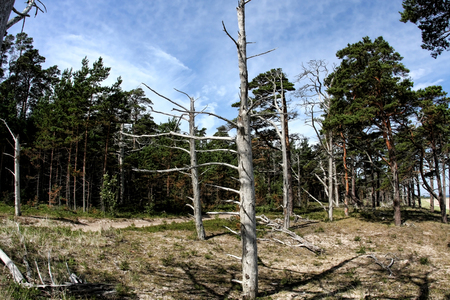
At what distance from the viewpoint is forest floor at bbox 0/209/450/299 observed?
6.38 meters

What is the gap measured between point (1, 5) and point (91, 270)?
6.46 m

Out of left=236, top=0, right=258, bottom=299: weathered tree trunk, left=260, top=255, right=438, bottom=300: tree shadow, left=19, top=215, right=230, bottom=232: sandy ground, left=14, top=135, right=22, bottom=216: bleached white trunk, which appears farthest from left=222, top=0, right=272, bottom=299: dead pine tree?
left=14, top=135, right=22, bottom=216: bleached white trunk

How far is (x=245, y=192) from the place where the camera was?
534cm

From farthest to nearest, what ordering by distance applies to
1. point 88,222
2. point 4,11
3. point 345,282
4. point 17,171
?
point 88,222 < point 17,171 < point 345,282 < point 4,11

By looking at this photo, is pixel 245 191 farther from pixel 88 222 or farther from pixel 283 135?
pixel 88 222

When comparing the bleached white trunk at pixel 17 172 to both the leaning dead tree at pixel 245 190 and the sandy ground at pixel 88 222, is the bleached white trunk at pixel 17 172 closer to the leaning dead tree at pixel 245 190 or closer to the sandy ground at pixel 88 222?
the sandy ground at pixel 88 222

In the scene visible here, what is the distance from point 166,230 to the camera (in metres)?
14.3

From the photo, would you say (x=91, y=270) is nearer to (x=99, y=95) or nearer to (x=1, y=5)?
(x=1, y=5)

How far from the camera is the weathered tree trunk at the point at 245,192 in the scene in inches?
205

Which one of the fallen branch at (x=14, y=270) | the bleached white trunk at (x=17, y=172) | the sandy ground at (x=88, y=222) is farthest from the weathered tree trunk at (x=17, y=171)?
the fallen branch at (x=14, y=270)


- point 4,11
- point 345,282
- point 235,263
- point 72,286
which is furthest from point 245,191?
point 235,263

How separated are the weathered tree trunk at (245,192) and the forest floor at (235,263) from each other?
0.96 m

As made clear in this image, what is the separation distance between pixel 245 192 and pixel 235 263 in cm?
502

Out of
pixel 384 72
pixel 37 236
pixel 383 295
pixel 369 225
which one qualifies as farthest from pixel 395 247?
pixel 37 236
